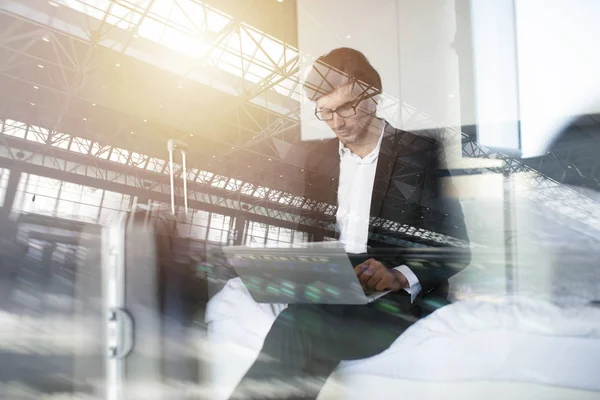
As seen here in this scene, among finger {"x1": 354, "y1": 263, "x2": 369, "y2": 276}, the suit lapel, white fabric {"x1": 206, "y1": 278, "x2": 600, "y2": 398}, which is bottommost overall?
white fabric {"x1": 206, "y1": 278, "x2": 600, "y2": 398}

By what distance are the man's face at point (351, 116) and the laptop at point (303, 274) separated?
12.7 inches

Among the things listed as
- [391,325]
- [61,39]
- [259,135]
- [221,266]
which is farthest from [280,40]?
[391,325]

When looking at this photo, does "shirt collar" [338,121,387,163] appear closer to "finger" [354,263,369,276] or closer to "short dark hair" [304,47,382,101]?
"short dark hair" [304,47,382,101]

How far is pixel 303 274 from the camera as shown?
3.72ft

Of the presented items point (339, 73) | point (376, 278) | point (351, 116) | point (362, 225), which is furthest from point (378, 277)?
point (339, 73)

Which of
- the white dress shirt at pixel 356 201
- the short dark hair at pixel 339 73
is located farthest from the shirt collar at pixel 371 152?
the short dark hair at pixel 339 73

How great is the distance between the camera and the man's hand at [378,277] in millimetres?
1154

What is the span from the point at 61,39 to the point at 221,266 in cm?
62

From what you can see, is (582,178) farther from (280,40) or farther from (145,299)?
(145,299)

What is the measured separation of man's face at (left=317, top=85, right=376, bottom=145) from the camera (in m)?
1.19

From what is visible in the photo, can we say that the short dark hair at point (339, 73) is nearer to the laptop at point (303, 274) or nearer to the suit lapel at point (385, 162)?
the suit lapel at point (385, 162)

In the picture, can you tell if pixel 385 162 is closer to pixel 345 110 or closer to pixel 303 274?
pixel 345 110

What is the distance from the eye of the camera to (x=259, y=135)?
1035 millimetres

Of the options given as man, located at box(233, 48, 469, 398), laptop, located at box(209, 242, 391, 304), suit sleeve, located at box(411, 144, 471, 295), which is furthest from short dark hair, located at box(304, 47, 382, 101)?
laptop, located at box(209, 242, 391, 304)
